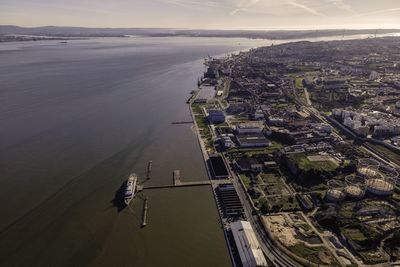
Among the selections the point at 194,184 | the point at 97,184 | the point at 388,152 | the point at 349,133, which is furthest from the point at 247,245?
the point at 349,133

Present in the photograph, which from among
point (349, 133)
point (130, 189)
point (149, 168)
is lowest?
point (149, 168)

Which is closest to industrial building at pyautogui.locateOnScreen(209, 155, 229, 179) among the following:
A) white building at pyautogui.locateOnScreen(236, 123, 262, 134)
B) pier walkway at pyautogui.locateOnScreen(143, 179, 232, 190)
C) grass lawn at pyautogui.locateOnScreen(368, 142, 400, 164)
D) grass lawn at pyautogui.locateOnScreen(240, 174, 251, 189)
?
pier walkway at pyautogui.locateOnScreen(143, 179, 232, 190)

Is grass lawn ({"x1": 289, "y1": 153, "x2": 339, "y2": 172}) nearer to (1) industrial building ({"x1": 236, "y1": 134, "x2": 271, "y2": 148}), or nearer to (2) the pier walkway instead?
(1) industrial building ({"x1": 236, "y1": 134, "x2": 271, "y2": 148})

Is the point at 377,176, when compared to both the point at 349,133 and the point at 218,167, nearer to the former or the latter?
the point at 349,133

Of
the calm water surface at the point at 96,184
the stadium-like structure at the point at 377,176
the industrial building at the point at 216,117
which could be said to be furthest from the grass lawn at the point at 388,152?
the calm water surface at the point at 96,184

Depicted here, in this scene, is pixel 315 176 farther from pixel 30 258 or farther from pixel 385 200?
pixel 30 258
